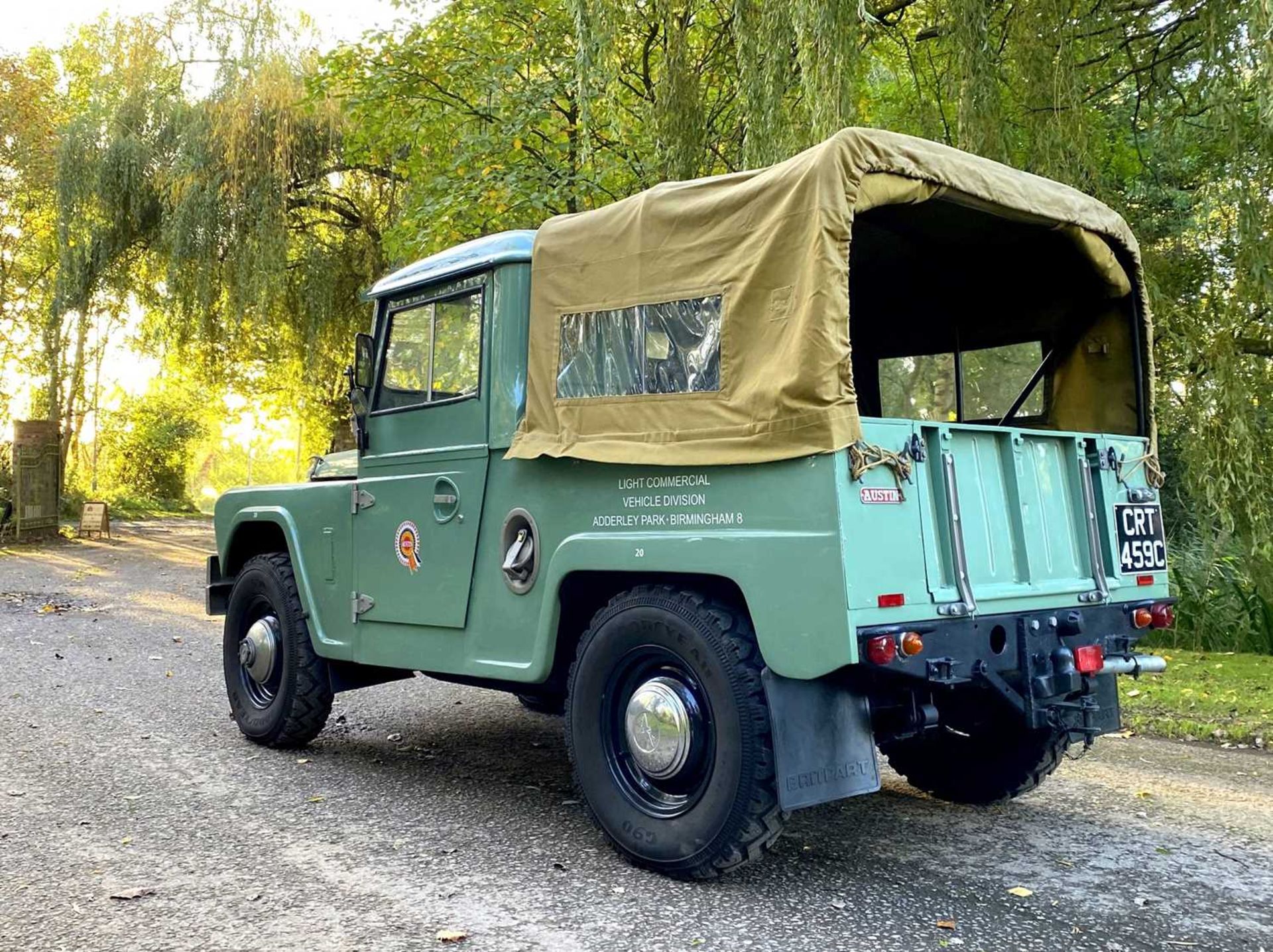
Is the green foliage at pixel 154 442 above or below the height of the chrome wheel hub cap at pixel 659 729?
above

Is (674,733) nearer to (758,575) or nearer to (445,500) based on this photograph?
(758,575)

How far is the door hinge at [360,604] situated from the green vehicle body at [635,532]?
0.5 inches

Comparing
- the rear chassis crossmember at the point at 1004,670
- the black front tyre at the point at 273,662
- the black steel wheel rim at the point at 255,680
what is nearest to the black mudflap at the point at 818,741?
the rear chassis crossmember at the point at 1004,670

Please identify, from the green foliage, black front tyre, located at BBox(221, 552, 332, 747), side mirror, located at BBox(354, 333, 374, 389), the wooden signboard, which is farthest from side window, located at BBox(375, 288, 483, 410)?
the green foliage

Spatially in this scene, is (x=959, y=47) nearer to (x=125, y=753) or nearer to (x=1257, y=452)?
(x=1257, y=452)

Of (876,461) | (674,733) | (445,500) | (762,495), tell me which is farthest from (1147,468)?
(445,500)

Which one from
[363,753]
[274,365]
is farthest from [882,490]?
[274,365]

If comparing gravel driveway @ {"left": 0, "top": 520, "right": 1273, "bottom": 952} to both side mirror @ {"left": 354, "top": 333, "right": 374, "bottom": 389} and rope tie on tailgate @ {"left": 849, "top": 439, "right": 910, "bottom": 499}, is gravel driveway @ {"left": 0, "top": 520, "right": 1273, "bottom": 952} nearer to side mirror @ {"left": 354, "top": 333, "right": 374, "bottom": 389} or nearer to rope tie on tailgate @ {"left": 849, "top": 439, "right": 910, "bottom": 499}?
rope tie on tailgate @ {"left": 849, "top": 439, "right": 910, "bottom": 499}

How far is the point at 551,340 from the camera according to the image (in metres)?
4.73

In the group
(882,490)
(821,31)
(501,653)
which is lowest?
(501,653)

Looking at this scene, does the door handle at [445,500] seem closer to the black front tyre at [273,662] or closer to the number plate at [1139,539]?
the black front tyre at [273,662]

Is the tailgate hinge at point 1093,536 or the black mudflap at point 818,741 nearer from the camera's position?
the black mudflap at point 818,741

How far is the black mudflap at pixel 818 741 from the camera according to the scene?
3.70 meters

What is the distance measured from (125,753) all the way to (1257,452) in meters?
7.37
